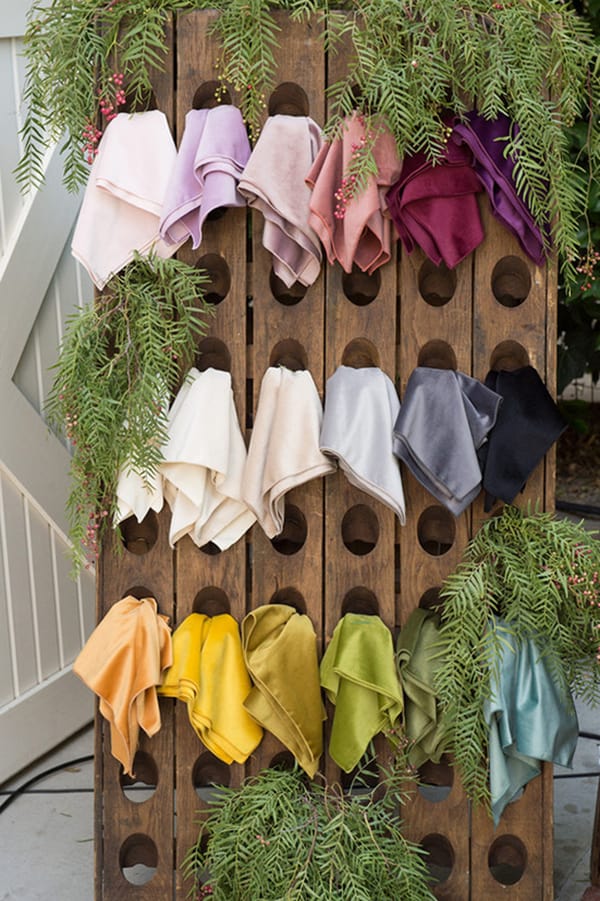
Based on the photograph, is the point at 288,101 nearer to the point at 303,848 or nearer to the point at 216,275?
the point at 216,275

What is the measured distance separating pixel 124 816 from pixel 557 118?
1.49 metres

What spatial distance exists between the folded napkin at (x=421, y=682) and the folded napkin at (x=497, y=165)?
0.71 metres

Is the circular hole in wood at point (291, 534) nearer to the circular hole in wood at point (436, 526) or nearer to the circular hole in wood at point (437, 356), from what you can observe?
the circular hole in wood at point (436, 526)

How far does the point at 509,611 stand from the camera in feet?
6.12

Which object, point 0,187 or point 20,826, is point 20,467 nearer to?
point 0,187

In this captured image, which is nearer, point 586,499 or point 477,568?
point 477,568

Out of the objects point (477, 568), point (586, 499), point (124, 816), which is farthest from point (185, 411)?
point (586, 499)

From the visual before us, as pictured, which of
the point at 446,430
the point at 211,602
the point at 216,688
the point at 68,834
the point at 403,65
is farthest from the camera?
the point at 68,834

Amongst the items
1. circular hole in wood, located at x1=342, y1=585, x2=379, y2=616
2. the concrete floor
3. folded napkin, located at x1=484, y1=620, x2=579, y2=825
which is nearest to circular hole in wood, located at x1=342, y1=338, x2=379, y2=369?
circular hole in wood, located at x1=342, y1=585, x2=379, y2=616

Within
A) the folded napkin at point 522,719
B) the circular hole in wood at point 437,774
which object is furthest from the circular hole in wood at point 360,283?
the circular hole in wood at point 437,774

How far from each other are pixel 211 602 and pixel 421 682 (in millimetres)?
435

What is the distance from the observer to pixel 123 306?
1853 millimetres

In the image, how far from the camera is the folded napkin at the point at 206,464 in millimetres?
1865

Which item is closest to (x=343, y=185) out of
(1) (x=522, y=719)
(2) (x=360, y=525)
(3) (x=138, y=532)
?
(2) (x=360, y=525)
